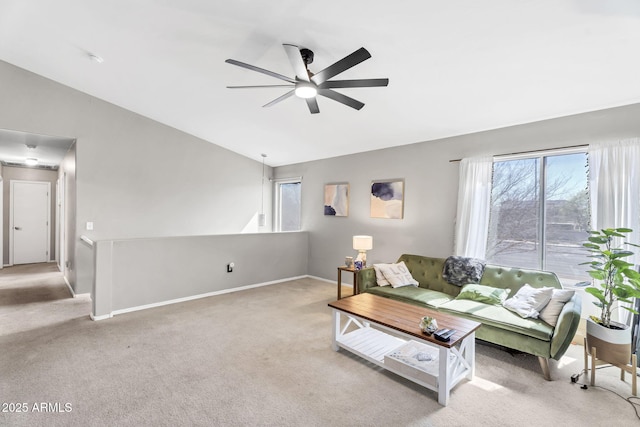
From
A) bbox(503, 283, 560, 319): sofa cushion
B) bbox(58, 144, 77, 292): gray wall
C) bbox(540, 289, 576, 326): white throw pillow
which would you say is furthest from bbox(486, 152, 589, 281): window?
bbox(58, 144, 77, 292): gray wall

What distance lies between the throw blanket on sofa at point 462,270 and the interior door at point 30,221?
9.11m

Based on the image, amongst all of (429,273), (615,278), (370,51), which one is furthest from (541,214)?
(370,51)

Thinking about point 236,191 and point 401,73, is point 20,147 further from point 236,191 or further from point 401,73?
point 401,73

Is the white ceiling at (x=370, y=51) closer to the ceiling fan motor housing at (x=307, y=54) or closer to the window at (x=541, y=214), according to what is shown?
the ceiling fan motor housing at (x=307, y=54)

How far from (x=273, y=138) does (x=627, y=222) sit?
15.5 ft

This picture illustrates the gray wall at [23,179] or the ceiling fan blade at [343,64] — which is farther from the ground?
the ceiling fan blade at [343,64]

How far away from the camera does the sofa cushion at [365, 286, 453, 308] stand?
3.35 m

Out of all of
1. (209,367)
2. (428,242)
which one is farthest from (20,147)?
(428,242)

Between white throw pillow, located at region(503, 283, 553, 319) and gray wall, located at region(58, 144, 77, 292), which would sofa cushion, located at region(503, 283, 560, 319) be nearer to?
white throw pillow, located at region(503, 283, 553, 319)

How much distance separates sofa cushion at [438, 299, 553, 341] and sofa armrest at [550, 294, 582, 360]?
0.07 m

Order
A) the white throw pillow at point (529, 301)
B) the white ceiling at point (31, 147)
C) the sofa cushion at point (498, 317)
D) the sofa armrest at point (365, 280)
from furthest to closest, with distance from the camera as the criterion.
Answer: the white ceiling at point (31, 147)
the sofa armrest at point (365, 280)
the white throw pillow at point (529, 301)
the sofa cushion at point (498, 317)

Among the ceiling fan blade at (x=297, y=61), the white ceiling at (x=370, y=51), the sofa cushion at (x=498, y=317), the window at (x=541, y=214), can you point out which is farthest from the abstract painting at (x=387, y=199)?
the ceiling fan blade at (x=297, y=61)

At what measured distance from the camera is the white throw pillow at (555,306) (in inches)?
103

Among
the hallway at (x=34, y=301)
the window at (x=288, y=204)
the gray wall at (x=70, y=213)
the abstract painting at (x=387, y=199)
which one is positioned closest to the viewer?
the hallway at (x=34, y=301)
